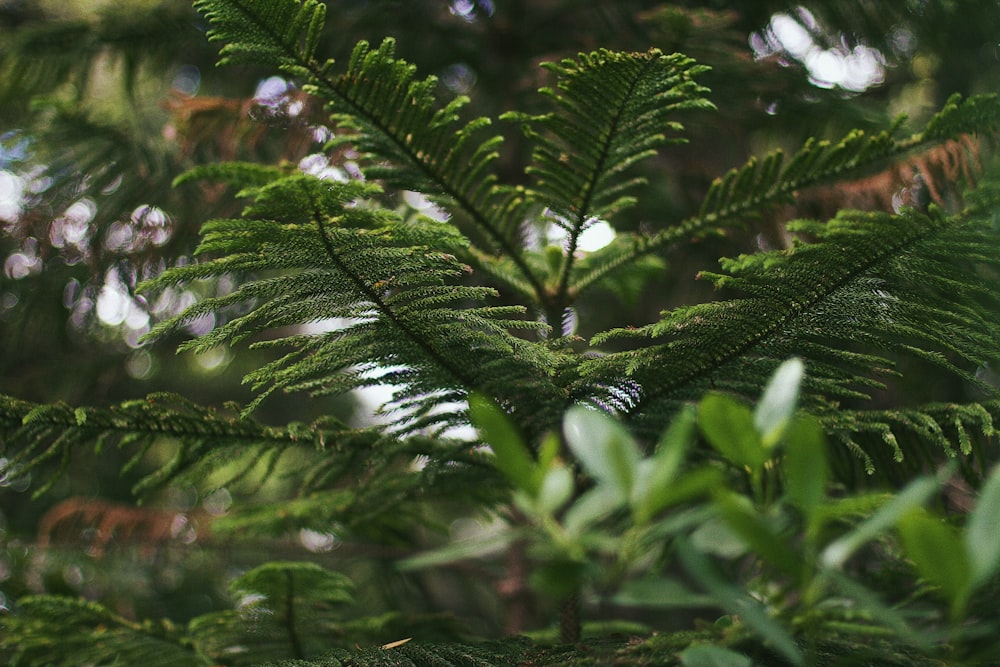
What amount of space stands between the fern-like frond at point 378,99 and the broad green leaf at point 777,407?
0.49 m

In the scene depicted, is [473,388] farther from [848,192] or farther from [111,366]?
[111,366]

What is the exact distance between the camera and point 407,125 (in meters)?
0.88

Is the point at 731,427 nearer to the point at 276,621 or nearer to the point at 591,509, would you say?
the point at 591,509

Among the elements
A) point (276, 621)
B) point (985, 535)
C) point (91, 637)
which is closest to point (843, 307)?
point (985, 535)

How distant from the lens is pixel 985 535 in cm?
39

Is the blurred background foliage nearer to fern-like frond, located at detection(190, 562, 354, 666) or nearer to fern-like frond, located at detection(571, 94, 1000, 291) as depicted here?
fern-like frond, located at detection(190, 562, 354, 666)

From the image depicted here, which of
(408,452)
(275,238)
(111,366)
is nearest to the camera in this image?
(275,238)

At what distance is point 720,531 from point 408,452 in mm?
562

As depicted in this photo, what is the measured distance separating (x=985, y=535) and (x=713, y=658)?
7.8 inches

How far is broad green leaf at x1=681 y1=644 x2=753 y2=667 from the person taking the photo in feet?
1.65

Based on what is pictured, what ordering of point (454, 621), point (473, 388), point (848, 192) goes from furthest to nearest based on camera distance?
point (848, 192) < point (454, 621) < point (473, 388)

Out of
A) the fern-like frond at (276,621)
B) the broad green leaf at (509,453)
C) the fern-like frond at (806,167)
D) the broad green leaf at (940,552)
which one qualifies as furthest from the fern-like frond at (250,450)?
the broad green leaf at (940,552)

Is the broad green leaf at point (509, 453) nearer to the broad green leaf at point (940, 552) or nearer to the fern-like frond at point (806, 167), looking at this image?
the broad green leaf at point (940, 552)

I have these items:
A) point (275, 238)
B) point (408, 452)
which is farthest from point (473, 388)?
point (275, 238)
